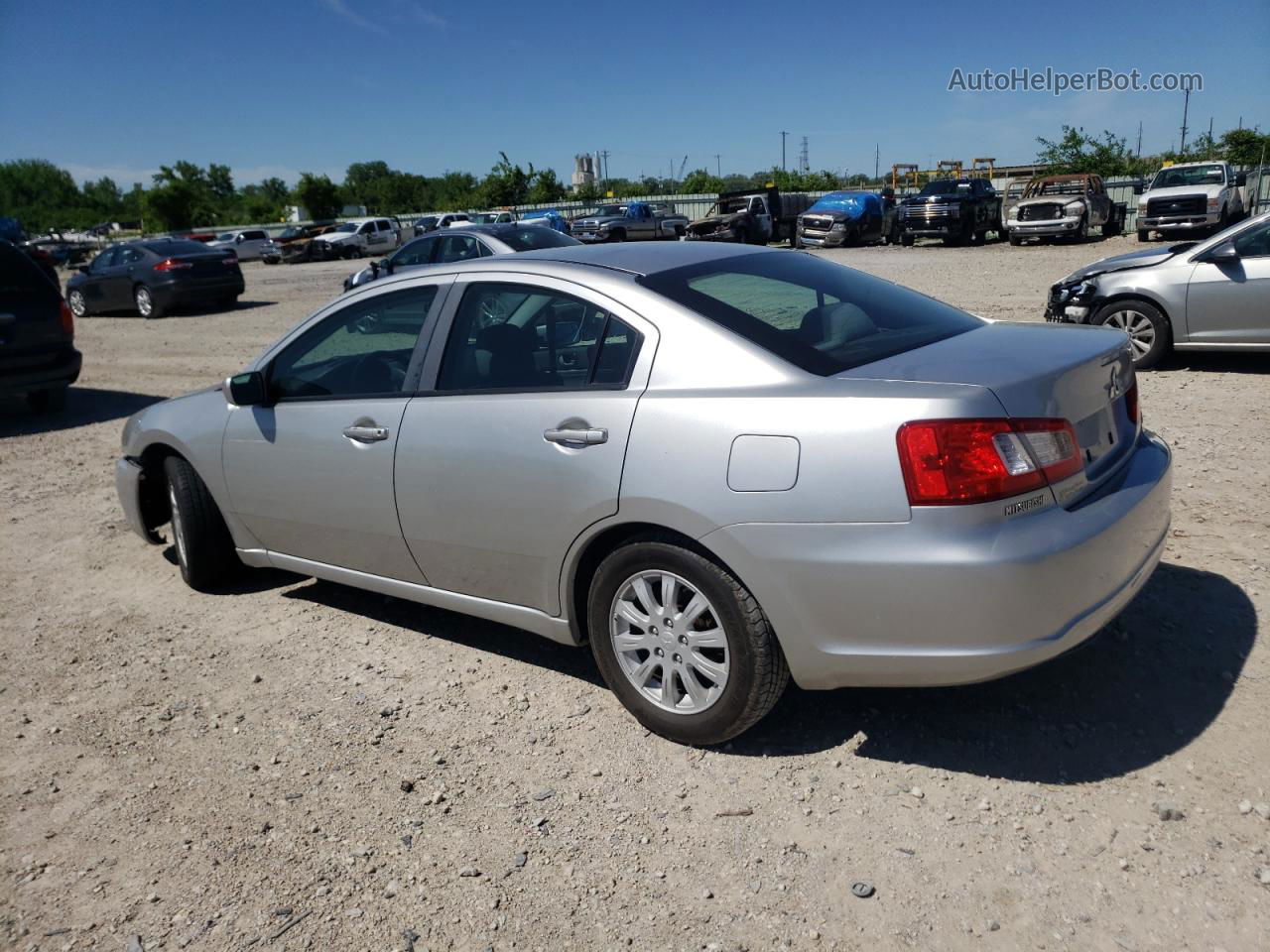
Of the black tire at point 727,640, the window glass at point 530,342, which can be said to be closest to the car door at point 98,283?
the window glass at point 530,342

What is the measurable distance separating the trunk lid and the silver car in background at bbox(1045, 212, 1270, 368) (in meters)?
5.70

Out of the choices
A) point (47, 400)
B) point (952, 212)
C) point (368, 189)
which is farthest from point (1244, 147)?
point (368, 189)

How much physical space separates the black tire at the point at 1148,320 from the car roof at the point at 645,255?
19.5ft

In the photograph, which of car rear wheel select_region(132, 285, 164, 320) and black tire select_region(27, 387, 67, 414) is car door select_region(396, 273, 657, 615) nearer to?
black tire select_region(27, 387, 67, 414)

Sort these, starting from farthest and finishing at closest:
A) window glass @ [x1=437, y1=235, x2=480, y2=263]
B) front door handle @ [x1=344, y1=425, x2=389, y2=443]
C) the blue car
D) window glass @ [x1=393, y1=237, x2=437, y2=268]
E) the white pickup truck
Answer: the blue car < the white pickup truck < window glass @ [x1=393, y1=237, x2=437, y2=268] < window glass @ [x1=437, y1=235, x2=480, y2=263] < front door handle @ [x1=344, y1=425, x2=389, y2=443]

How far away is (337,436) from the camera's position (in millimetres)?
4184

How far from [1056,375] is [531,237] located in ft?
38.4

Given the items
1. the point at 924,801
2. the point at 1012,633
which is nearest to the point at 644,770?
the point at 924,801

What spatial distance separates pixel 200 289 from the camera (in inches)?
808

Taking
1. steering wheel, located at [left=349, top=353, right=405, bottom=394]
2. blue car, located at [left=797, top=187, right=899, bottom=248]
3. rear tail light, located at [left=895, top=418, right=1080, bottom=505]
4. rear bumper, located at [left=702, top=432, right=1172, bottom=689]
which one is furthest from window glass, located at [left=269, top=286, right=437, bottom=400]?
blue car, located at [left=797, top=187, right=899, bottom=248]

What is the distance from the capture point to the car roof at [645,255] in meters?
3.73

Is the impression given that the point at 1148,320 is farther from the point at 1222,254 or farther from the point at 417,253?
the point at 417,253

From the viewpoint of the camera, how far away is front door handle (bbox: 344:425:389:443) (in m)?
4.01

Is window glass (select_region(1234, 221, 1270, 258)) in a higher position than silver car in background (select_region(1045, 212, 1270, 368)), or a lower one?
higher
